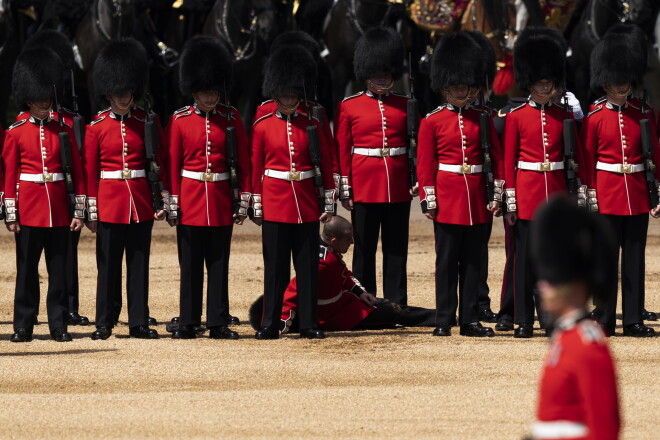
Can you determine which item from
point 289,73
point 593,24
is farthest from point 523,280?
point 593,24

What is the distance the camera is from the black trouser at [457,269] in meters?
7.20

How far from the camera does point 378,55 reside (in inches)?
318

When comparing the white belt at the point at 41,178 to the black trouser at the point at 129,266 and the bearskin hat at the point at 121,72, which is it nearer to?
the black trouser at the point at 129,266

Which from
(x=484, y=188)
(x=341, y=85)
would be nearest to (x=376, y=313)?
(x=484, y=188)

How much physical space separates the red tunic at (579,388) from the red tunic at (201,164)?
4.14 meters

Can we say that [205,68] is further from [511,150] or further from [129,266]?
[511,150]

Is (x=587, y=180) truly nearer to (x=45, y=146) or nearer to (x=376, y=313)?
(x=376, y=313)

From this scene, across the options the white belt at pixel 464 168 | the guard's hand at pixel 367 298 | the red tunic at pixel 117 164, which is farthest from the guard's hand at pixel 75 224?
the white belt at pixel 464 168

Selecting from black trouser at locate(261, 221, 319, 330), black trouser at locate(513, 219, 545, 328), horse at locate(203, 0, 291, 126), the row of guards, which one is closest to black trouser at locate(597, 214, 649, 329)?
the row of guards

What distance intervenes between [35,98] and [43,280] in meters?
2.54

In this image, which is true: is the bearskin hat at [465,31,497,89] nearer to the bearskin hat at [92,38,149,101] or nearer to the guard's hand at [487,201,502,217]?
the guard's hand at [487,201,502,217]

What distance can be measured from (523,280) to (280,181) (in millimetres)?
1085

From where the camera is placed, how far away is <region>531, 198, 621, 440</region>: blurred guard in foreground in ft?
9.99

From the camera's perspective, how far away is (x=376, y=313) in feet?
24.7
